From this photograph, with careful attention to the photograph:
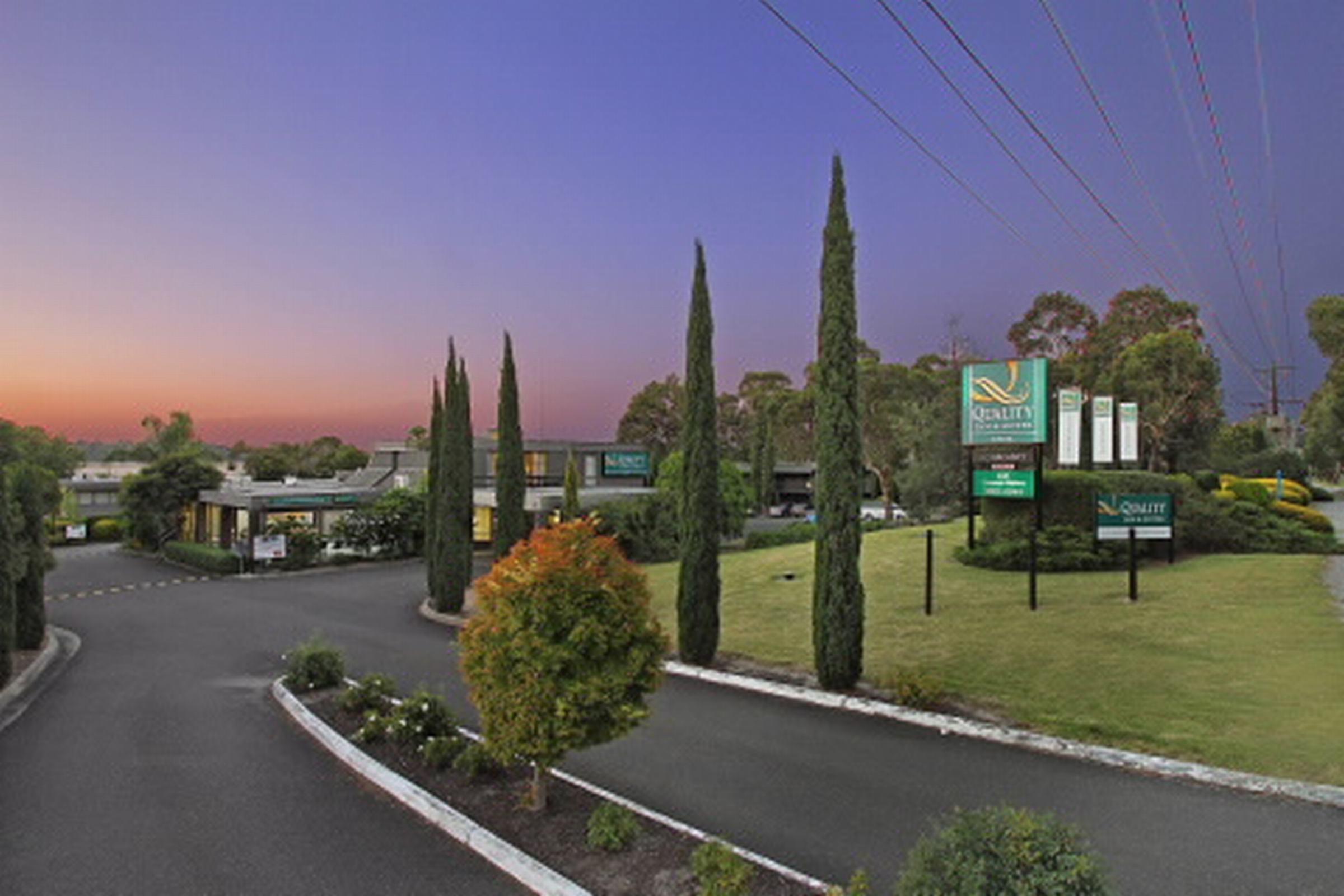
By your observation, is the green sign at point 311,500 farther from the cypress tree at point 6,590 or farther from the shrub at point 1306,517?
the shrub at point 1306,517

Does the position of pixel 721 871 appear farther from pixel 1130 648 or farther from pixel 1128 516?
pixel 1128 516

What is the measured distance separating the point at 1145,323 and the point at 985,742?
44298 millimetres

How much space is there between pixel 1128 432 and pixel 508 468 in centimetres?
1957

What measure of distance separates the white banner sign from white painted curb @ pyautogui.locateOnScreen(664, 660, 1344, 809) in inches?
662

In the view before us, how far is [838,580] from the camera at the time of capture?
1163 centimetres

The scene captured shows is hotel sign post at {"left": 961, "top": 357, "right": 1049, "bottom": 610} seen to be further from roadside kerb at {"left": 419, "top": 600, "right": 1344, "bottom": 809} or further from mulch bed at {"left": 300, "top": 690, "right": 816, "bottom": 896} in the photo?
mulch bed at {"left": 300, "top": 690, "right": 816, "bottom": 896}

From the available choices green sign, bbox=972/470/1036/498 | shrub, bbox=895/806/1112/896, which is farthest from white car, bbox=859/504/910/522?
shrub, bbox=895/806/1112/896

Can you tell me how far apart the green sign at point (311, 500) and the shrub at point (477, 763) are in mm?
30043

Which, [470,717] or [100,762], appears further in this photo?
[470,717]

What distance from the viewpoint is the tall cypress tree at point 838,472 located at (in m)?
11.5

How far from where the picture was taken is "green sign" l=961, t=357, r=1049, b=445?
17.5 metres

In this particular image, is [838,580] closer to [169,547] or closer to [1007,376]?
[1007,376]

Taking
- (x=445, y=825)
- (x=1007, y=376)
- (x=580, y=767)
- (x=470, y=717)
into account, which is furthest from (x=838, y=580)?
(x=1007, y=376)

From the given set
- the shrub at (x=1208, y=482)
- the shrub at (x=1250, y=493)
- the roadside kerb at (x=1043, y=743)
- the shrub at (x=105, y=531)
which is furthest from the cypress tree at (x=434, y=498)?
the shrub at (x=105, y=531)
